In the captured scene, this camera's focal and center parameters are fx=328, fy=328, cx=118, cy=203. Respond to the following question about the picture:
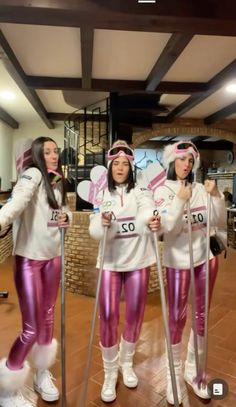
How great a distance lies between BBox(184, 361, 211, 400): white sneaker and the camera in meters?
1.99

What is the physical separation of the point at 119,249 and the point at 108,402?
920 millimetres

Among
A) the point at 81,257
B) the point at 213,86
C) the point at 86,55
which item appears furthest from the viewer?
the point at 213,86

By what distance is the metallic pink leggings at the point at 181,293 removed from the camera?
1.94 meters

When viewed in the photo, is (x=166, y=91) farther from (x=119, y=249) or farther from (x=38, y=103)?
(x=119, y=249)

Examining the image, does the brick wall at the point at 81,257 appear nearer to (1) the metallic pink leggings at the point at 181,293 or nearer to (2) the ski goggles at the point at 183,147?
(1) the metallic pink leggings at the point at 181,293

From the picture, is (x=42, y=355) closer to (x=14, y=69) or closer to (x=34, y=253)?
(x=34, y=253)

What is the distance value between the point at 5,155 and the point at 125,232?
5453mm

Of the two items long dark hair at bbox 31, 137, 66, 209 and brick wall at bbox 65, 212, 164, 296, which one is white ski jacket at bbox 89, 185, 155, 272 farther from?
brick wall at bbox 65, 212, 164, 296

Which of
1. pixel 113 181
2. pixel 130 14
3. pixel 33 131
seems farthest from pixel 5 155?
pixel 113 181

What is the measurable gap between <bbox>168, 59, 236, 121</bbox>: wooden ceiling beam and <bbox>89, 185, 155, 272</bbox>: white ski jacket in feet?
7.74

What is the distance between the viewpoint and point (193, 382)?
207 cm

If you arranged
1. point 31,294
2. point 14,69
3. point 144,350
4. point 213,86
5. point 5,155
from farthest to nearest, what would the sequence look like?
point 5,155
point 213,86
point 14,69
point 144,350
point 31,294

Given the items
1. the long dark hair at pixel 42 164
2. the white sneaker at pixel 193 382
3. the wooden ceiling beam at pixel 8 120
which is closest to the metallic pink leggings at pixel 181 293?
the white sneaker at pixel 193 382

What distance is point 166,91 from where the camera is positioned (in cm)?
418
